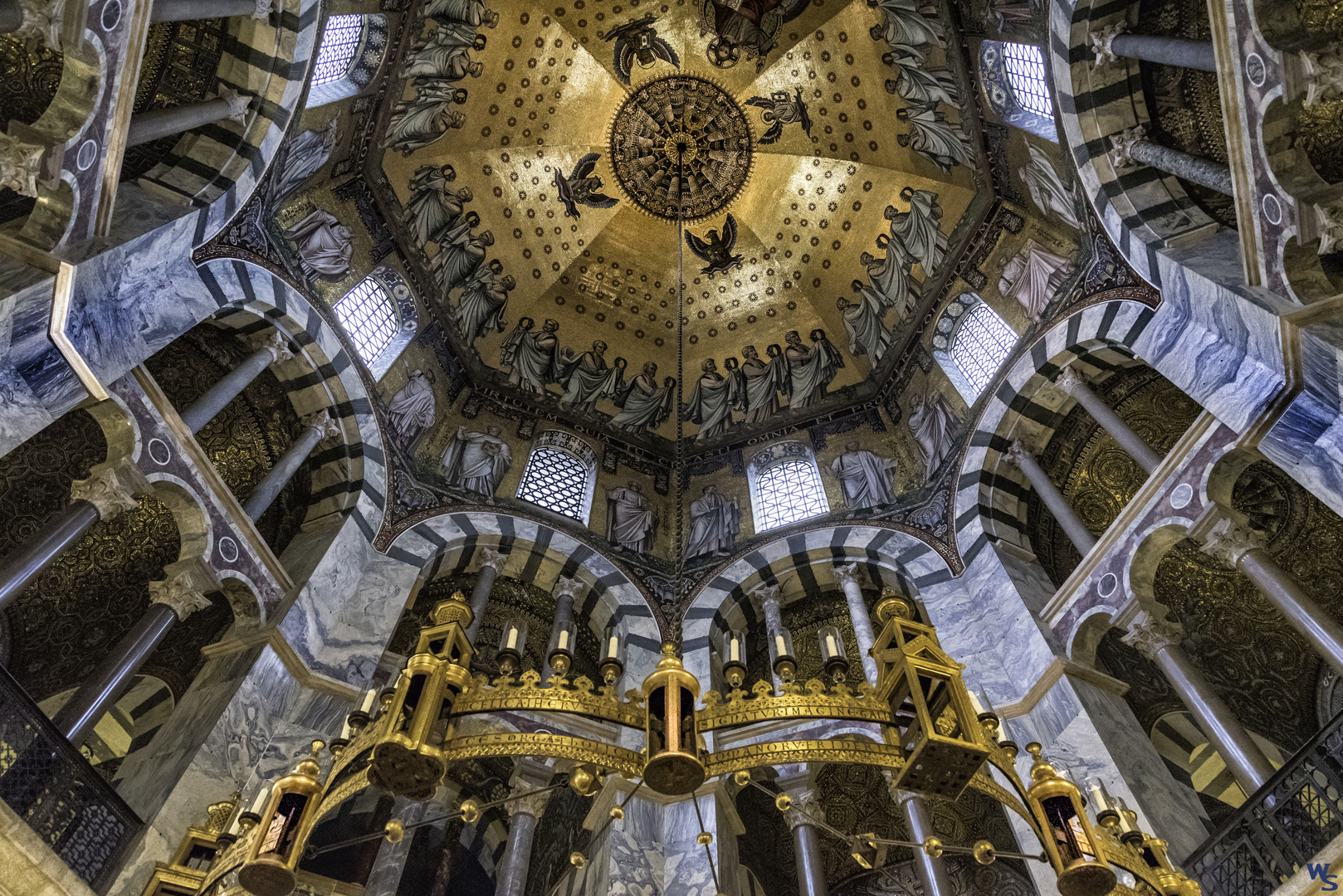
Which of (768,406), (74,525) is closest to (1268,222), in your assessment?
(768,406)

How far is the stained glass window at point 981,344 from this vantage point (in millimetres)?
13453

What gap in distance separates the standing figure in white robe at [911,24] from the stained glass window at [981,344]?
3951mm

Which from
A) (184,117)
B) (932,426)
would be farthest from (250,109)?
(932,426)

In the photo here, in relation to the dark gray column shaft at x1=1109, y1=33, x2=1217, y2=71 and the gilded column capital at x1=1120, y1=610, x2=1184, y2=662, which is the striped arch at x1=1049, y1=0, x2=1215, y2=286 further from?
the gilded column capital at x1=1120, y1=610, x2=1184, y2=662

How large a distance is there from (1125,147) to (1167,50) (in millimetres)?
1345

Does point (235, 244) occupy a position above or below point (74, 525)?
above

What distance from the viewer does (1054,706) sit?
9383mm

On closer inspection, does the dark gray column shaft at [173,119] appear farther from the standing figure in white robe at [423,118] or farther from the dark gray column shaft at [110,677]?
the standing figure in white robe at [423,118]

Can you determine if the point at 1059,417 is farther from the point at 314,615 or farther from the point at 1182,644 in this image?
the point at 314,615

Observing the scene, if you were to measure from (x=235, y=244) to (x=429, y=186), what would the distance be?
4951mm

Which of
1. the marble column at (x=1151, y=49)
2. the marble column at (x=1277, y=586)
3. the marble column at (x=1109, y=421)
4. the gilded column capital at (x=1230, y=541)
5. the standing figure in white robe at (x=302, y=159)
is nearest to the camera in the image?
the marble column at (x=1277, y=586)

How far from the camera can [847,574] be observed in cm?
1316

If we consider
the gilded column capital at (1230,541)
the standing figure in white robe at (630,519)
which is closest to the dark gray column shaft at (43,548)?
the standing figure in white robe at (630,519)

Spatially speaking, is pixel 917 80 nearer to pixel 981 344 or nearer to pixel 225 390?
pixel 981 344
